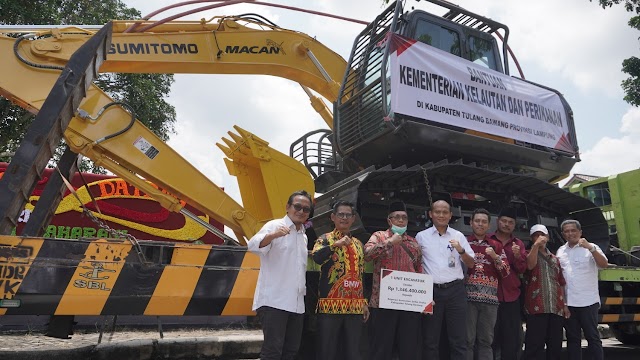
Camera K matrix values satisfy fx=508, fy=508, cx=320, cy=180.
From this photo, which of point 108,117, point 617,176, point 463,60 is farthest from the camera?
point 617,176

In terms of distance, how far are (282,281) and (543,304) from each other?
8.78 feet

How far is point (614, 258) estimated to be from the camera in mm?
8016

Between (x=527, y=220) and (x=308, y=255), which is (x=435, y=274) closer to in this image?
(x=308, y=255)

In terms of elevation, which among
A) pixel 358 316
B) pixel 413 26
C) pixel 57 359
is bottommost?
pixel 57 359

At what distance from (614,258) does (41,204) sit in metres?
8.16

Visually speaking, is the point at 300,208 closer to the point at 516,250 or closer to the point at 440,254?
the point at 440,254

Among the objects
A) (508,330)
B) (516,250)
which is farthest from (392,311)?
(516,250)

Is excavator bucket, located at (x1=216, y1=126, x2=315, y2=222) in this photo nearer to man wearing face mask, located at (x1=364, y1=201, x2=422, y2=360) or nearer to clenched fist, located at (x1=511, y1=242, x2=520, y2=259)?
man wearing face mask, located at (x1=364, y1=201, x2=422, y2=360)

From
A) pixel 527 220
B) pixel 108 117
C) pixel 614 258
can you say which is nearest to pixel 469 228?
pixel 527 220

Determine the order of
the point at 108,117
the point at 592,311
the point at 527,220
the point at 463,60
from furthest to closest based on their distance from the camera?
the point at 527,220, the point at 463,60, the point at 108,117, the point at 592,311

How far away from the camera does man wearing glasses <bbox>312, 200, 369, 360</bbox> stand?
3820 mm

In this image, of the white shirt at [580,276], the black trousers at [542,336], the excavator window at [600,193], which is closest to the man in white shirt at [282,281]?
the black trousers at [542,336]

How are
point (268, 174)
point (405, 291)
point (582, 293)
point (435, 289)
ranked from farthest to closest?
point (268, 174), point (582, 293), point (435, 289), point (405, 291)

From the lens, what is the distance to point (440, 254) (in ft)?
14.3
